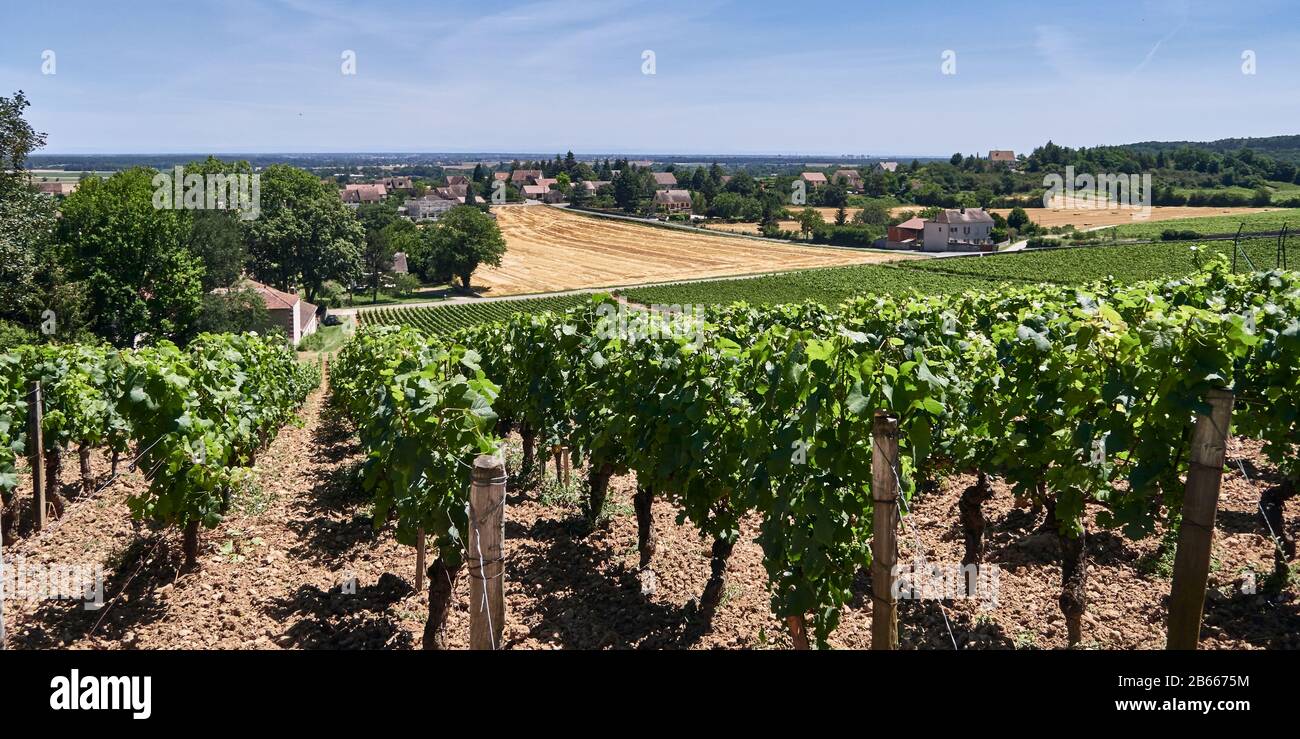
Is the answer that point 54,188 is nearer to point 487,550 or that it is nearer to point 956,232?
point 956,232

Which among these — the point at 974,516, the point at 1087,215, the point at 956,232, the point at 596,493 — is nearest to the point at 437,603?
the point at 596,493

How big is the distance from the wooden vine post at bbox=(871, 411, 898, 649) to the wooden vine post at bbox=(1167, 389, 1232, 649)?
118 centimetres

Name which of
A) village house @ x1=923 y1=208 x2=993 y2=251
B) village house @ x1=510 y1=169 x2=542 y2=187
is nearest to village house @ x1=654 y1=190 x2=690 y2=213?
village house @ x1=510 y1=169 x2=542 y2=187

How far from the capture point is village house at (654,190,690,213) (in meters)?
135

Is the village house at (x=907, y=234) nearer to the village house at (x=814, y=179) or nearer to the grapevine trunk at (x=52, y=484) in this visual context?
the village house at (x=814, y=179)

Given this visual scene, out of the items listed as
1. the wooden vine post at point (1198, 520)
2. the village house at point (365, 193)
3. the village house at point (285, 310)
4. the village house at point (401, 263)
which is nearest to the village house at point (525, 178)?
the village house at point (365, 193)

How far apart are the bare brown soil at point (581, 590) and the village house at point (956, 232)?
81815 mm

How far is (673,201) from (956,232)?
6001 centimetres

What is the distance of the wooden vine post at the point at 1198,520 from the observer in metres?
3.28

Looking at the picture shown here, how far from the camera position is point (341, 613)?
7105 mm

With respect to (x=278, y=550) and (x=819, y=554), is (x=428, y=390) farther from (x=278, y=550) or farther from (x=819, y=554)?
(x=278, y=550)

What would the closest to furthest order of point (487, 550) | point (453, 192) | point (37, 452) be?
point (487, 550) < point (37, 452) < point (453, 192)

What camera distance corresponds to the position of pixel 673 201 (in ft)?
449

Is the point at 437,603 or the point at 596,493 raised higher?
the point at 596,493
